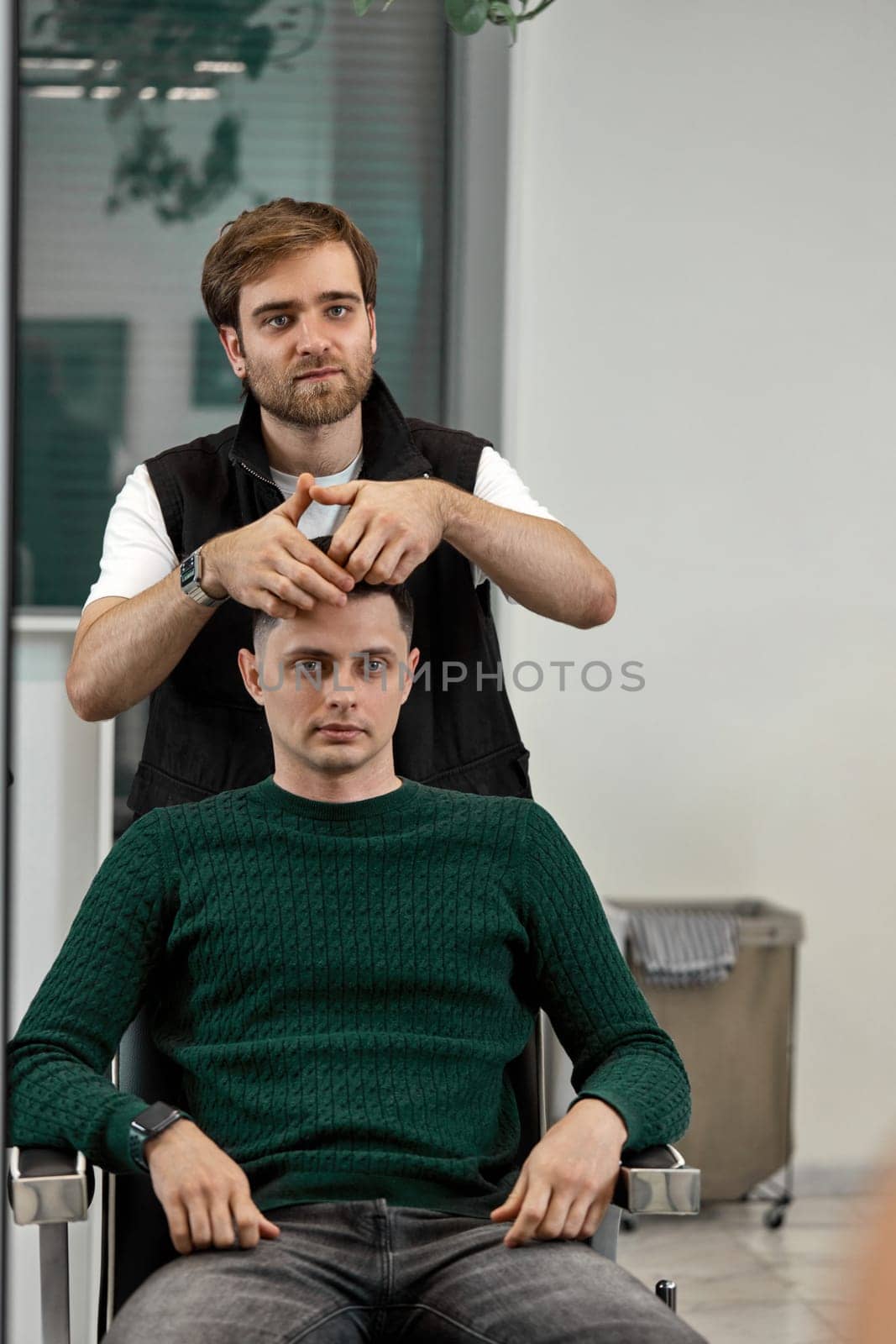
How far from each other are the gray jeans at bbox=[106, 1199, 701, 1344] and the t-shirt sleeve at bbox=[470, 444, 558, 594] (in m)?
0.79

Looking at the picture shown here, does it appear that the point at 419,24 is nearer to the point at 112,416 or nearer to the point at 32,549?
the point at 112,416

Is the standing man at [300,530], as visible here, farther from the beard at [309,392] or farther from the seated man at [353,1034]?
the seated man at [353,1034]

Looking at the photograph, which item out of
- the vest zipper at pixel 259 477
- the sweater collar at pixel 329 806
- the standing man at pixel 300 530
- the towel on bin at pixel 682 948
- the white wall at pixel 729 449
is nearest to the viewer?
the sweater collar at pixel 329 806

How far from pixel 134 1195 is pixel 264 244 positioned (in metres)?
1.06

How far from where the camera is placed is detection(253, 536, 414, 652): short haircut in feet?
5.10

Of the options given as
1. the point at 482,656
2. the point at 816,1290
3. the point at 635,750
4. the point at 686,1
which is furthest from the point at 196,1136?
the point at 686,1

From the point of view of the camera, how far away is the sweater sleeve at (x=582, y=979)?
152 cm

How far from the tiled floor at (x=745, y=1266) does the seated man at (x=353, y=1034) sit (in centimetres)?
112

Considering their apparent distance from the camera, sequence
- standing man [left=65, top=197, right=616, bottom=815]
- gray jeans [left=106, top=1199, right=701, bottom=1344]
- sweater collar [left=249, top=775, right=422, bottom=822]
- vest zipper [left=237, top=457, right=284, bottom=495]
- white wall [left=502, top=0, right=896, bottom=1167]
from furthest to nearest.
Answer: white wall [left=502, top=0, right=896, bottom=1167]
vest zipper [left=237, top=457, right=284, bottom=495]
standing man [left=65, top=197, right=616, bottom=815]
sweater collar [left=249, top=775, right=422, bottom=822]
gray jeans [left=106, top=1199, right=701, bottom=1344]

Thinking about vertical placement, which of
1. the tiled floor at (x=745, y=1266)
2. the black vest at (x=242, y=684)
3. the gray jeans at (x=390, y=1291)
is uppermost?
the black vest at (x=242, y=684)

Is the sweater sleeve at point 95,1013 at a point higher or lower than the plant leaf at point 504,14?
lower

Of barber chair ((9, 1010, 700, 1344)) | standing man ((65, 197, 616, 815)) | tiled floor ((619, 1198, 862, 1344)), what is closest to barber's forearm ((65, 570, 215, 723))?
standing man ((65, 197, 616, 815))

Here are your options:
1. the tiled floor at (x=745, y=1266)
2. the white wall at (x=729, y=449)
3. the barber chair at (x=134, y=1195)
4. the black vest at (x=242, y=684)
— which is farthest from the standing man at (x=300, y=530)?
the white wall at (x=729, y=449)

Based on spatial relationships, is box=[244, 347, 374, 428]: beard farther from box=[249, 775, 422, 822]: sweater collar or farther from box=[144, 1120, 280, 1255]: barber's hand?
box=[144, 1120, 280, 1255]: barber's hand
